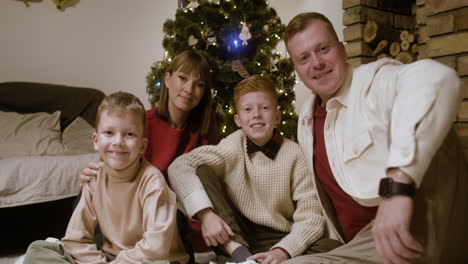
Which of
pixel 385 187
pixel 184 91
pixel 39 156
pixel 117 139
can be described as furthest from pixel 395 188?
pixel 39 156

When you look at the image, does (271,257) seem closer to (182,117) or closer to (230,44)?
(182,117)

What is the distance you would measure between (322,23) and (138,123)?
0.75 m

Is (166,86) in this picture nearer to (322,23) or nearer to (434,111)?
(322,23)

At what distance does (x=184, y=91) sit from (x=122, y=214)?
71cm

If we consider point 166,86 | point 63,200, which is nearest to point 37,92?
point 63,200

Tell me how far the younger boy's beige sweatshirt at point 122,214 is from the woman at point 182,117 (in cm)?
46

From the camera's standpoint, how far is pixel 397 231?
2.71 feet

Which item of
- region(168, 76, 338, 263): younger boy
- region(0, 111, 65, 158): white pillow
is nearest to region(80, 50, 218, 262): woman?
region(168, 76, 338, 263): younger boy

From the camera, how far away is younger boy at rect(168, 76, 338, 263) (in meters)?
1.51

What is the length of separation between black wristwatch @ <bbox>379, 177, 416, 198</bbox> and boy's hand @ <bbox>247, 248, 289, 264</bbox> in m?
0.59

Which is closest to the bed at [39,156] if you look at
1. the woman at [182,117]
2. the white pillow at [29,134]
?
the white pillow at [29,134]

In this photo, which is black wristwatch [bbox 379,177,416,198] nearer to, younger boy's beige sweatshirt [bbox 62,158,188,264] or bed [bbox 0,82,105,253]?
younger boy's beige sweatshirt [bbox 62,158,188,264]

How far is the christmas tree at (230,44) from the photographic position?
8.29 ft

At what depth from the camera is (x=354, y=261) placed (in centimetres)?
124
